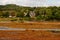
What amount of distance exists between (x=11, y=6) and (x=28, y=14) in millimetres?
28681

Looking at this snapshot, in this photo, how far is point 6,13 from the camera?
6906 cm

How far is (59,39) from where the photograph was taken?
72.6ft

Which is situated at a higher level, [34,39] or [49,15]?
[34,39]

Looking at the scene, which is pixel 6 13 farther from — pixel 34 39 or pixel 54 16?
pixel 34 39

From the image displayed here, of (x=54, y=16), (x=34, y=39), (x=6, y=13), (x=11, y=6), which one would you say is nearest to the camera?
(x=34, y=39)

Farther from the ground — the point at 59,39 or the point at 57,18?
the point at 59,39

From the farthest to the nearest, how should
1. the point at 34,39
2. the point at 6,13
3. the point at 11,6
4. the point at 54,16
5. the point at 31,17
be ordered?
the point at 11,6 < the point at 6,13 < the point at 31,17 < the point at 54,16 < the point at 34,39

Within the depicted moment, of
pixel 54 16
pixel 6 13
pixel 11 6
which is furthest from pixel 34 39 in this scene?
pixel 11 6

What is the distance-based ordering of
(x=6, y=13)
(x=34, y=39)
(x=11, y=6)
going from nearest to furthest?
(x=34, y=39) → (x=6, y=13) → (x=11, y=6)

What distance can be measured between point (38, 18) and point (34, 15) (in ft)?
11.5

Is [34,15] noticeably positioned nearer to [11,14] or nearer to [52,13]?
[52,13]

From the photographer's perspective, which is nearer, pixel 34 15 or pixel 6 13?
pixel 34 15

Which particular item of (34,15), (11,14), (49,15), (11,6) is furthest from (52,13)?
(11,6)

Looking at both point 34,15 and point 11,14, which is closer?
point 34,15
